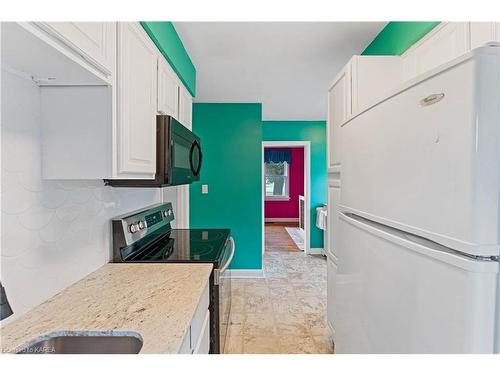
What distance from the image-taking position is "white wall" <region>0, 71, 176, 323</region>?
941 millimetres

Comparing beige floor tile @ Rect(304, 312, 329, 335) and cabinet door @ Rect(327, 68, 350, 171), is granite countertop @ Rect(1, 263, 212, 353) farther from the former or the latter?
beige floor tile @ Rect(304, 312, 329, 335)

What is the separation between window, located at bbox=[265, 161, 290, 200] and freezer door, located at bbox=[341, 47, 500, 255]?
7.92 meters

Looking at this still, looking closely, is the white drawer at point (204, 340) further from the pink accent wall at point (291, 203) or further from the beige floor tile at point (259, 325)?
the pink accent wall at point (291, 203)

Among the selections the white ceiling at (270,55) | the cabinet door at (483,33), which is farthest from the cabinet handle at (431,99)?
the white ceiling at (270,55)

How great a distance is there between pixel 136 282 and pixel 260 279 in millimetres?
2782

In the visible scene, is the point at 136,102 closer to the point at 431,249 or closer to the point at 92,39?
the point at 92,39

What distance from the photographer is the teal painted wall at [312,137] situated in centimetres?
505

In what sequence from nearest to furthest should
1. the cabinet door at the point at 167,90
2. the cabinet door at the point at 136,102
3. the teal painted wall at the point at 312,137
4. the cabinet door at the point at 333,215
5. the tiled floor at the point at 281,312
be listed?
the cabinet door at the point at 136,102 < the cabinet door at the point at 167,90 < the cabinet door at the point at 333,215 < the tiled floor at the point at 281,312 < the teal painted wall at the point at 312,137

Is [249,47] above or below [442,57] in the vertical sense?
above

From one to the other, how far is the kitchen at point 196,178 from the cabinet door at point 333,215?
0.02m

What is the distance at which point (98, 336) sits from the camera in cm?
89

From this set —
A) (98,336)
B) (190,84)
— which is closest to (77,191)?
(98,336)

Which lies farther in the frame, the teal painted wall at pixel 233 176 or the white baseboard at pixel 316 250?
the white baseboard at pixel 316 250
